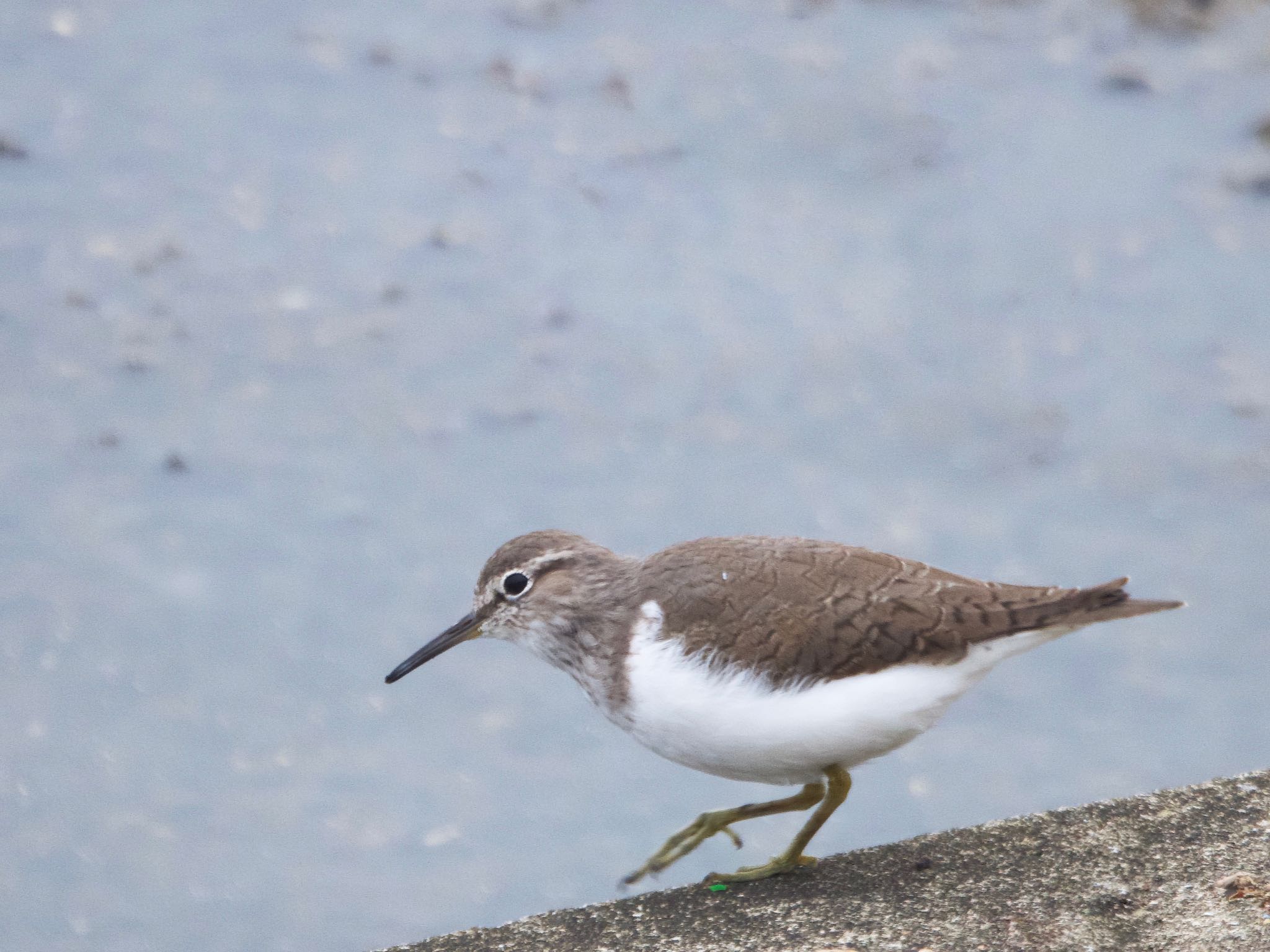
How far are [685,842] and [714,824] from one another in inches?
5.1

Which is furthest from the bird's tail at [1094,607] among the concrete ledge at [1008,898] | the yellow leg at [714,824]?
the yellow leg at [714,824]

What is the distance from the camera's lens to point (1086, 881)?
371 centimetres

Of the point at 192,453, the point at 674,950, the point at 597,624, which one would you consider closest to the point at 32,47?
the point at 192,453

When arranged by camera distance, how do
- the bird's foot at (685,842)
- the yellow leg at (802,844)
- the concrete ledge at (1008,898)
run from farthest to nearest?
the bird's foot at (685,842) < the yellow leg at (802,844) < the concrete ledge at (1008,898)

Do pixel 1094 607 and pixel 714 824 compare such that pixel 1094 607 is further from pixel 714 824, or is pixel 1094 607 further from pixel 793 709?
pixel 714 824

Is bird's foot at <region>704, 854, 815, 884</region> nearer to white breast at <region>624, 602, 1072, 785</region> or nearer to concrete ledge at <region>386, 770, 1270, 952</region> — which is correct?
concrete ledge at <region>386, 770, 1270, 952</region>

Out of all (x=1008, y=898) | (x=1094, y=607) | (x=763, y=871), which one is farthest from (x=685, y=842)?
(x=1094, y=607)

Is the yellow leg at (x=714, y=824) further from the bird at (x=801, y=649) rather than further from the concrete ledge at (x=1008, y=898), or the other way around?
the concrete ledge at (x=1008, y=898)

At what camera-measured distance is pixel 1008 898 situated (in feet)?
12.1

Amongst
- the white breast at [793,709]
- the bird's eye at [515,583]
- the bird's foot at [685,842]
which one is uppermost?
the bird's eye at [515,583]

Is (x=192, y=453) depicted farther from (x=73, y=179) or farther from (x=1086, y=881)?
(x=1086, y=881)

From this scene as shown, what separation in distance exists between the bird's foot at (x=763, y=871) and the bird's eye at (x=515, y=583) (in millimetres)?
997

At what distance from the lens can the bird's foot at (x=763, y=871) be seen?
4008 millimetres

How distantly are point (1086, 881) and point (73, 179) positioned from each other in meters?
6.76
